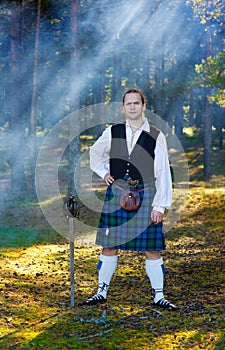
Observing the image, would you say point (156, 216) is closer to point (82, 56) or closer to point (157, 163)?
point (157, 163)

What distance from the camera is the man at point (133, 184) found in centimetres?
643

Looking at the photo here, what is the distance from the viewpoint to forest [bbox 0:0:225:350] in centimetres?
601

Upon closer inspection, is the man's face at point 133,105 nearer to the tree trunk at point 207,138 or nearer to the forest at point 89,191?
the forest at point 89,191

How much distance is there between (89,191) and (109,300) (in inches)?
580

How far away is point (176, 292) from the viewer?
771 cm

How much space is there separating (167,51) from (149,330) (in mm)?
31921

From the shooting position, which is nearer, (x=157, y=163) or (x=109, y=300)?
(x=157, y=163)

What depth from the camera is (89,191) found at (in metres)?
21.8

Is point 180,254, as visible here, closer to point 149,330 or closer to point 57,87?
point 149,330

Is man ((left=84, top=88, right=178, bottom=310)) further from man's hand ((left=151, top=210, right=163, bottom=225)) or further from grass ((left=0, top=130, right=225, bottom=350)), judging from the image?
grass ((left=0, top=130, right=225, bottom=350))

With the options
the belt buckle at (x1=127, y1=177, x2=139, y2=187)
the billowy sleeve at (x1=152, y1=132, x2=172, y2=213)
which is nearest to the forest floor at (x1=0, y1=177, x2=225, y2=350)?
the billowy sleeve at (x1=152, y1=132, x2=172, y2=213)

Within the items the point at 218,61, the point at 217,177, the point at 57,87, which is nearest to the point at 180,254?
the point at 218,61

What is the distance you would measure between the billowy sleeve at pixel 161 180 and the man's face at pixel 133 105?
0.39 meters

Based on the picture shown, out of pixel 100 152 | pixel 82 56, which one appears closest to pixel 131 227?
pixel 100 152
